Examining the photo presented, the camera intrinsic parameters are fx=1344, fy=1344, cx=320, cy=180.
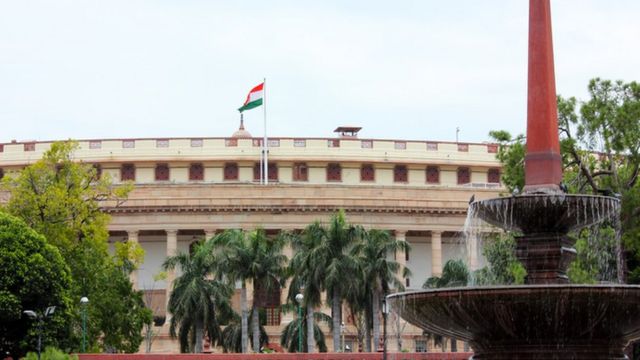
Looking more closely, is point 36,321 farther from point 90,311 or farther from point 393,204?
point 393,204

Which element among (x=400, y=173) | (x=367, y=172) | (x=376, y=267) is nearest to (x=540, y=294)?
(x=376, y=267)

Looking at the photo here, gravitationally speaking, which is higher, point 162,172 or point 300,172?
point 162,172

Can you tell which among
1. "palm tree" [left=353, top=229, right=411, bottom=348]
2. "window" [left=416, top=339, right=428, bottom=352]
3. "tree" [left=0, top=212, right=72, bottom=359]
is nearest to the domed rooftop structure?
"window" [left=416, top=339, right=428, bottom=352]

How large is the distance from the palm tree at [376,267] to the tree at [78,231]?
1245 cm

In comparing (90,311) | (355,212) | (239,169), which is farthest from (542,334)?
(239,169)

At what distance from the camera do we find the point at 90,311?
229 feet

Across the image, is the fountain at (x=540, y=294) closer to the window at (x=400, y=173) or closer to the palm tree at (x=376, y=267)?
the palm tree at (x=376, y=267)

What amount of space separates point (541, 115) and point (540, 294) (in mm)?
5346

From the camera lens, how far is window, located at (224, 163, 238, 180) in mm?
104562

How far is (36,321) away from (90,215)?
507 inches

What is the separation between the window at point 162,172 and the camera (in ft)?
344

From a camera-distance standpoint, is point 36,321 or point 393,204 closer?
point 36,321

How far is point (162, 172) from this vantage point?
105 metres

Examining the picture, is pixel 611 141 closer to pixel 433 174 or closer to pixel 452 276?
pixel 452 276
